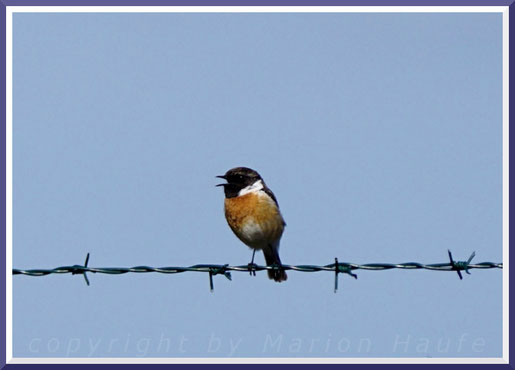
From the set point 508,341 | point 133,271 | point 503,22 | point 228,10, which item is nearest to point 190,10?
point 228,10

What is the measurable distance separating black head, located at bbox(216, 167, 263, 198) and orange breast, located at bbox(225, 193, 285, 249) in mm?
114

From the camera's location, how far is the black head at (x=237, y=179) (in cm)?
1045

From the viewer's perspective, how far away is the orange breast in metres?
10.2

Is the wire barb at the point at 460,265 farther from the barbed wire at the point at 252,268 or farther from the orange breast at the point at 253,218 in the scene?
the orange breast at the point at 253,218

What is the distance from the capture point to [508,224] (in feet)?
22.7

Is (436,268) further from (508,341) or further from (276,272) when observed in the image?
(276,272)

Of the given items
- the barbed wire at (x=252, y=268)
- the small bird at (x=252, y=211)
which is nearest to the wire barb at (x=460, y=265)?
the barbed wire at (x=252, y=268)

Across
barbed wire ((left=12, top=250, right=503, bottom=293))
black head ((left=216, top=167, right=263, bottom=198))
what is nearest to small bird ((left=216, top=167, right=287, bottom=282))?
black head ((left=216, top=167, right=263, bottom=198))

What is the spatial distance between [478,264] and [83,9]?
418cm

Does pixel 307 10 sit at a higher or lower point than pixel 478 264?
higher

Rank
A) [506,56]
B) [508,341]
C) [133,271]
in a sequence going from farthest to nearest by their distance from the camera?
[506,56]
[508,341]
[133,271]

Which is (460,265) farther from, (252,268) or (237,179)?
(237,179)

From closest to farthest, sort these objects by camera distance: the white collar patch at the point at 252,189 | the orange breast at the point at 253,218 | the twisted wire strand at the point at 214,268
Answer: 1. the twisted wire strand at the point at 214,268
2. the orange breast at the point at 253,218
3. the white collar patch at the point at 252,189

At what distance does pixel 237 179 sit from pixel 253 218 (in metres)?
0.60
